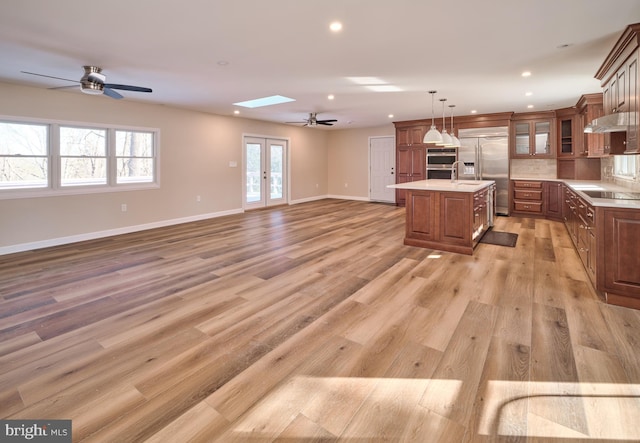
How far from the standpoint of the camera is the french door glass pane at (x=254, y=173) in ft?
29.9

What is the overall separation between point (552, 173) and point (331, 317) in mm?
7768

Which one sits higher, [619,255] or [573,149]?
[573,149]

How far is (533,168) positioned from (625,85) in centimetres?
501

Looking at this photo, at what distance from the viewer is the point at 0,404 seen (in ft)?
5.88

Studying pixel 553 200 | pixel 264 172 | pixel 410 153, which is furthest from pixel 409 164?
pixel 264 172

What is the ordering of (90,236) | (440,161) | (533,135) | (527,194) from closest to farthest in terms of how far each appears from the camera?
1. (90,236)
2. (527,194)
3. (533,135)
4. (440,161)

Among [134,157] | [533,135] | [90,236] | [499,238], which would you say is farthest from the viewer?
[533,135]

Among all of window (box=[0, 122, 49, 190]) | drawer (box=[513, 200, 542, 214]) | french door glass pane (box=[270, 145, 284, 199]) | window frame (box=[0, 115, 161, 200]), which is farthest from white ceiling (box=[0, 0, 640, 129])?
french door glass pane (box=[270, 145, 284, 199])

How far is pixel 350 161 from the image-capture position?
11273 mm

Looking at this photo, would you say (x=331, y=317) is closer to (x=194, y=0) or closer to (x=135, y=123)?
(x=194, y=0)

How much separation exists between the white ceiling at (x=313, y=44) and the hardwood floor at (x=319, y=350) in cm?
254

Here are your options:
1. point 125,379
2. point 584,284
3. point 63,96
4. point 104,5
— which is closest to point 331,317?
point 125,379

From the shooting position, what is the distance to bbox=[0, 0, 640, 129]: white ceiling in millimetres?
2783

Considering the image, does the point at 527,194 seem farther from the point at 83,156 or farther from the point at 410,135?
the point at 83,156
